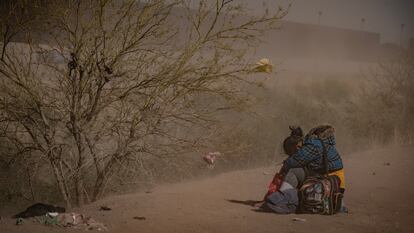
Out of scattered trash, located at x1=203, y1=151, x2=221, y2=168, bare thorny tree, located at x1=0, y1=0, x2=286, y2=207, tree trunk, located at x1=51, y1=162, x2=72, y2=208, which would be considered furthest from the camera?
scattered trash, located at x1=203, y1=151, x2=221, y2=168

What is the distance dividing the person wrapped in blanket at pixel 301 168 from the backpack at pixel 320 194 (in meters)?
0.07

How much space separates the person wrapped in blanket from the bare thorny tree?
2.61 metres

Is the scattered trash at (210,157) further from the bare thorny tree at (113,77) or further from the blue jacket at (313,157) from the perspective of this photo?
the blue jacket at (313,157)

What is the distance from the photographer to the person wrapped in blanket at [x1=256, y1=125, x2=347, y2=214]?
809cm

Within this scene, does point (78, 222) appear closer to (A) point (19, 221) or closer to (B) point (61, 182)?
(A) point (19, 221)

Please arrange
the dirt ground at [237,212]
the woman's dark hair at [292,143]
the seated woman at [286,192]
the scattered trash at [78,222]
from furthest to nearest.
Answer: the woman's dark hair at [292,143]
the seated woman at [286,192]
the dirt ground at [237,212]
the scattered trash at [78,222]

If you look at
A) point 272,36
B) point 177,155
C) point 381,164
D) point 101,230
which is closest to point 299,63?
point 272,36

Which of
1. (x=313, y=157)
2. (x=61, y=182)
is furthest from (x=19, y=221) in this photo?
(x=313, y=157)

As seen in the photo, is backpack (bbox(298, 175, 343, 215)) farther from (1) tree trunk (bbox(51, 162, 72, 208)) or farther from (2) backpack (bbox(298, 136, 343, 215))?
(1) tree trunk (bbox(51, 162, 72, 208))

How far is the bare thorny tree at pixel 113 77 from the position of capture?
33.1 ft

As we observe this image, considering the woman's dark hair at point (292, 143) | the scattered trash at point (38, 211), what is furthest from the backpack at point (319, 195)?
the scattered trash at point (38, 211)

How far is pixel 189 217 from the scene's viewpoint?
8.12 m

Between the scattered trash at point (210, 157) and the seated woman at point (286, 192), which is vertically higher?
the scattered trash at point (210, 157)

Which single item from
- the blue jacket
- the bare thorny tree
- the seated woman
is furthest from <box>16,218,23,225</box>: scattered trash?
the blue jacket
